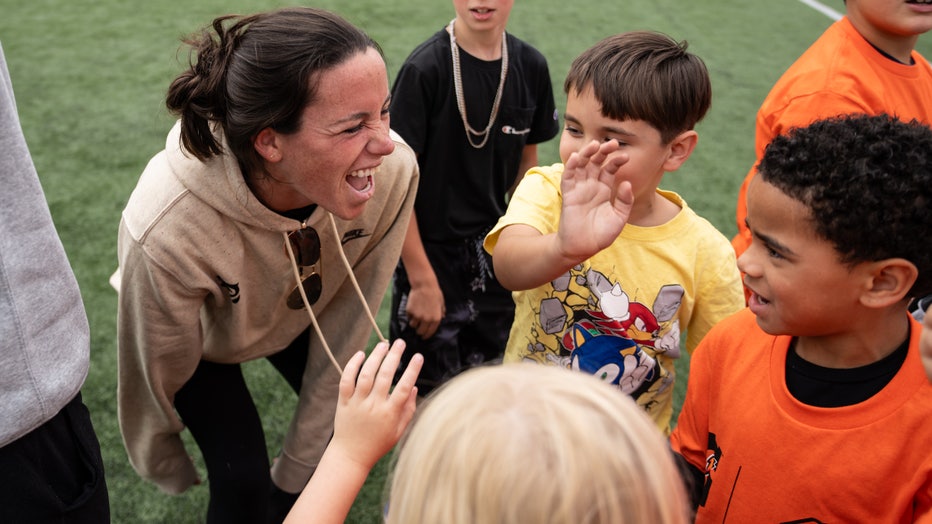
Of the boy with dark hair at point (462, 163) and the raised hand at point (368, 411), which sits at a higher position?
the raised hand at point (368, 411)

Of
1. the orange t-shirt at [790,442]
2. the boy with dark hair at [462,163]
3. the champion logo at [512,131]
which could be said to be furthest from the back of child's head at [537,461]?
the champion logo at [512,131]

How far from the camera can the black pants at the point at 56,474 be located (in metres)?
1.46

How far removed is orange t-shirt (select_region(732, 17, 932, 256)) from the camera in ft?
7.36

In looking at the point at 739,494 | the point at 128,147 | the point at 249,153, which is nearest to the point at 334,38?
the point at 249,153

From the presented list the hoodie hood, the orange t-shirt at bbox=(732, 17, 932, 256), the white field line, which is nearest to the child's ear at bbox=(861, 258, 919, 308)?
the orange t-shirt at bbox=(732, 17, 932, 256)

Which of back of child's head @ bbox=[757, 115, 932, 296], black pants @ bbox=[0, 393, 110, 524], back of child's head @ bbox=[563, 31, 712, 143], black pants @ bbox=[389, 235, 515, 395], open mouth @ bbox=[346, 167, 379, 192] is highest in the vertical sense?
back of child's head @ bbox=[757, 115, 932, 296]

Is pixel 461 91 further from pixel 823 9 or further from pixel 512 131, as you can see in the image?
pixel 823 9

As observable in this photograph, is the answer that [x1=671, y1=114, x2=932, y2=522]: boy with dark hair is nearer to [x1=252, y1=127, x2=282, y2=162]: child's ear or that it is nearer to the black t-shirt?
[x1=252, y1=127, x2=282, y2=162]: child's ear

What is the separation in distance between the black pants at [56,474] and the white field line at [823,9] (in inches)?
334

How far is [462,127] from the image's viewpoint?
2.69m

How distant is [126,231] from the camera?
1993mm

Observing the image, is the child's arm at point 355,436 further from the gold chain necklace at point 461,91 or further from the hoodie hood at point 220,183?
the gold chain necklace at point 461,91

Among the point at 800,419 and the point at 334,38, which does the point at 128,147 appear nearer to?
the point at 334,38

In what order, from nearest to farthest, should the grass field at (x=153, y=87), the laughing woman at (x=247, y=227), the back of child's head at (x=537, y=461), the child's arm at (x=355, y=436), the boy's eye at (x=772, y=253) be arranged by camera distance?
the back of child's head at (x=537, y=461) → the child's arm at (x=355, y=436) → the boy's eye at (x=772, y=253) → the laughing woman at (x=247, y=227) → the grass field at (x=153, y=87)
